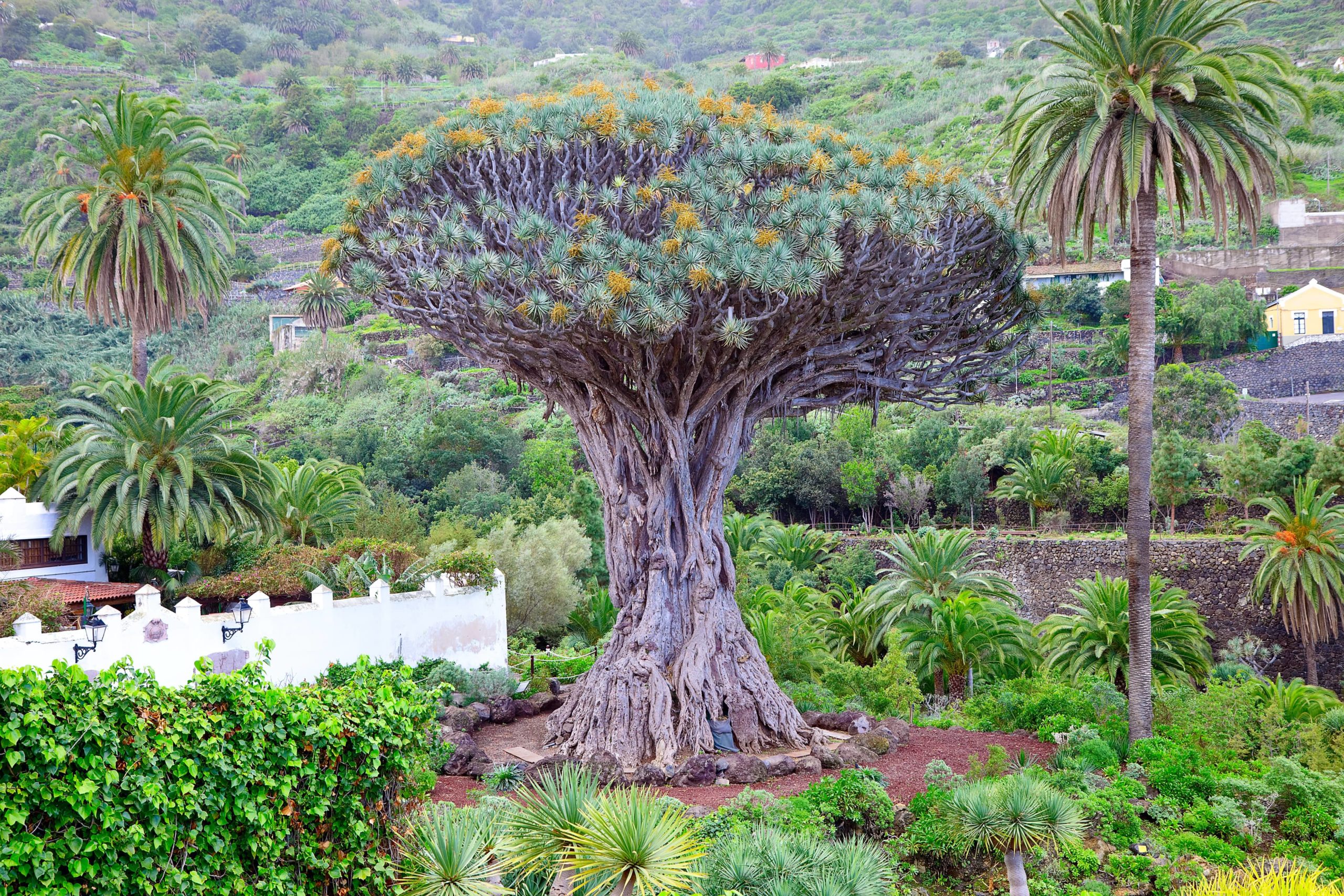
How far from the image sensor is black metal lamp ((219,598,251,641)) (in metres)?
16.8

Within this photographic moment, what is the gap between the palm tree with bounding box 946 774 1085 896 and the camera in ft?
29.6

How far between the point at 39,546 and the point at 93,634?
8.09m

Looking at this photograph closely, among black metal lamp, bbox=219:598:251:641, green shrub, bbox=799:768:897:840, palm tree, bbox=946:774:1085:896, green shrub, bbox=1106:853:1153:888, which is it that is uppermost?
black metal lamp, bbox=219:598:251:641

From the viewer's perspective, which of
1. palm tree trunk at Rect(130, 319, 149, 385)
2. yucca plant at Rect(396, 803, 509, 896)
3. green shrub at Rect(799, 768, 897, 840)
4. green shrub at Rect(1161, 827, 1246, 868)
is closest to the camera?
yucca plant at Rect(396, 803, 509, 896)

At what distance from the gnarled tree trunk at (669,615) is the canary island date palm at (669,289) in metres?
0.03

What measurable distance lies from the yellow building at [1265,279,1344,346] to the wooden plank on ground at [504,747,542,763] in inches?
1905

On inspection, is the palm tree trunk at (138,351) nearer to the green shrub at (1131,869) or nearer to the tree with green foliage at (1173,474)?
the green shrub at (1131,869)

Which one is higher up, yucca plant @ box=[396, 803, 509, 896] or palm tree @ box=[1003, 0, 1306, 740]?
palm tree @ box=[1003, 0, 1306, 740]

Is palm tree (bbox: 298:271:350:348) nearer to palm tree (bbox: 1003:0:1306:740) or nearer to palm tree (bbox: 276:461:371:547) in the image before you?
palm tree (bbox: 276:461:371:547)

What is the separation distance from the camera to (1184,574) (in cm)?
2956

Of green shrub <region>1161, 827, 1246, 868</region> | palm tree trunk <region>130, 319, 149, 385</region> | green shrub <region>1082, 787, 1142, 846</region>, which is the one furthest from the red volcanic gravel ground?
palm tree trunk <region>130, 319, 149, 385</region>

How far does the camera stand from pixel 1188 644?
20203 mm

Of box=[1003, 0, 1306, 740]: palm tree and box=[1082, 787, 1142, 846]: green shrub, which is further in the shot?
box=[1003, 0, 1306, 740]: palm tree

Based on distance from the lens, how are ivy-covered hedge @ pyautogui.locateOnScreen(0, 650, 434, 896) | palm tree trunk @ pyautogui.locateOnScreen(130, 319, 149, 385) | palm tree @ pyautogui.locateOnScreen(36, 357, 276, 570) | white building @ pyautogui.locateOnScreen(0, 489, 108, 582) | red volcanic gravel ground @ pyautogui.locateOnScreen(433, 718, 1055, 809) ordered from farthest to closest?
palm tree trunk @ pyautogui.locateOnScreen(130, 319, 149, 385)
white building @ pyautogui.locateOnScreen(0, 489, 108, 582)
palm tree @ pyautogui.locateOnScreen(36, 357, 276, 570)
red volcanic gravel ground @ pyautogui.locateOnScreen(433, 718, 1055, 809)
ivy-covered hedge @ pyautogui.locateOnScreen(0, 650, 434, 896)
